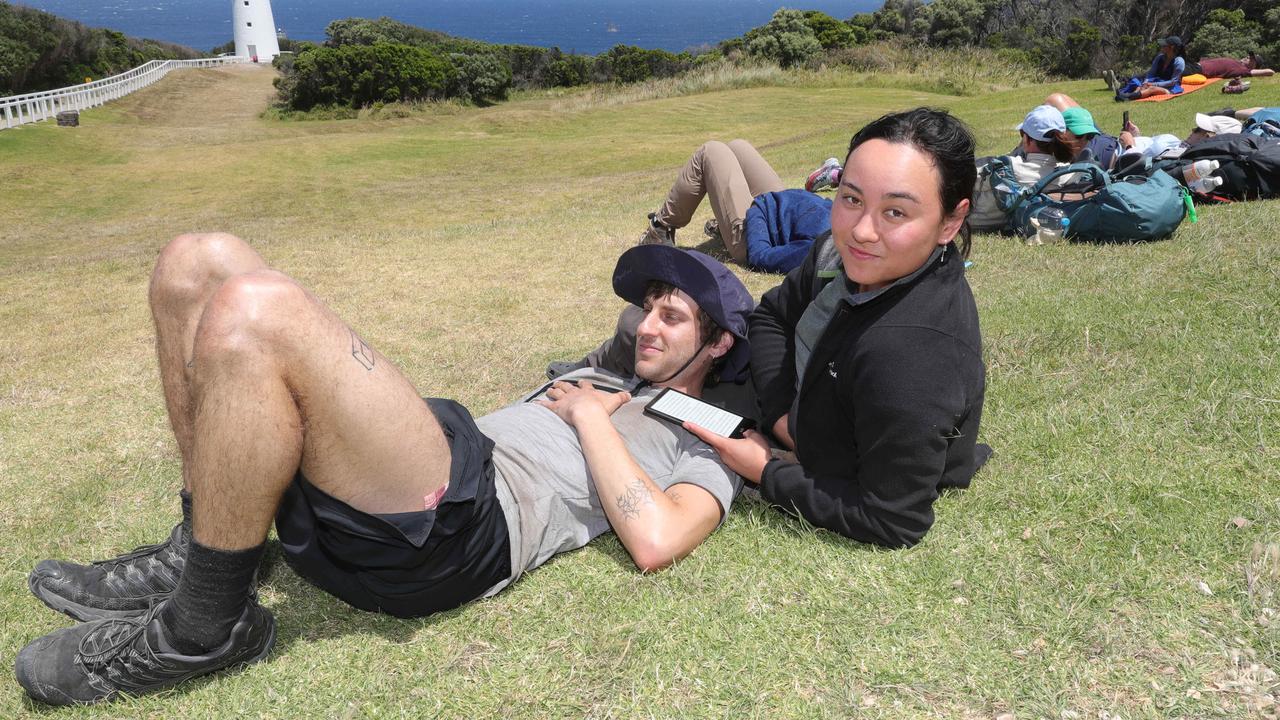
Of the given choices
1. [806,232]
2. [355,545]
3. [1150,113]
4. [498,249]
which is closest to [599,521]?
[355,545]

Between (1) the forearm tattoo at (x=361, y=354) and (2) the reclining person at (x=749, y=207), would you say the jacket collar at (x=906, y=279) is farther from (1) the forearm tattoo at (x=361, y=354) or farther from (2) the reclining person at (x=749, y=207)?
(2) the reclining person at (x=749, y=207)

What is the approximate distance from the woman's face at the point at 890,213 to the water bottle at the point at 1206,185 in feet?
20.6

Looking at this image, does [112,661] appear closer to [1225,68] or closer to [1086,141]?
[1086,141]

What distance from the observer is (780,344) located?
11.2 feet

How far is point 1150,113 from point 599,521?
1432 cm

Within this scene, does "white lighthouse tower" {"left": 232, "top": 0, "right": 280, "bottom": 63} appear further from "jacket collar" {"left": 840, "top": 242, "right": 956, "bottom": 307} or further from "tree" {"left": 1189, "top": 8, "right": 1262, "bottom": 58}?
"jacket collar" {"left": 840, "top": 242, "right": 956, "bottom": 307}

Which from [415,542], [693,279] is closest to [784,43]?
[693,279]

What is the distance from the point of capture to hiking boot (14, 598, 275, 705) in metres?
2.51

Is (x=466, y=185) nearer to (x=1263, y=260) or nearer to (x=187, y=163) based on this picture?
(x=187, y=163)

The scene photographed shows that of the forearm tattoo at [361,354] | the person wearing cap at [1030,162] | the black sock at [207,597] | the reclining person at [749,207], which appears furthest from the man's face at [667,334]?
the person wearing cap at [1030,162]

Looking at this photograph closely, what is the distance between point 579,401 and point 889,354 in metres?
1.17

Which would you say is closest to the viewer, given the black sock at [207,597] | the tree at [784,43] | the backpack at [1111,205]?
the black sock at [207,597]

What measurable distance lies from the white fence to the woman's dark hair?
88.0ft

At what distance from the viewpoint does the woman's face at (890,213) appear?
8.83ft
